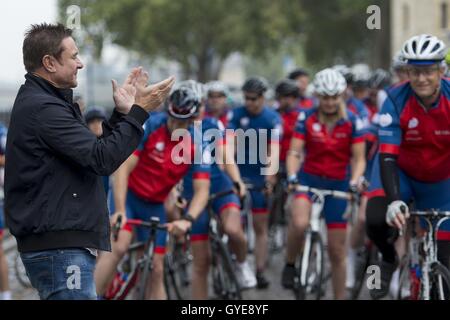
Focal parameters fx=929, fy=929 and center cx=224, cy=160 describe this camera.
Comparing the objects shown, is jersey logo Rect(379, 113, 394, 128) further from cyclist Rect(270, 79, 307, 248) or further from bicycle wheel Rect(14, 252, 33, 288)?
cyclist Rect(270, 79, 307, 248)

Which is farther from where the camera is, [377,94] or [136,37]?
[136,37]

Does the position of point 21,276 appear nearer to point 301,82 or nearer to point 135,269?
point 135,269

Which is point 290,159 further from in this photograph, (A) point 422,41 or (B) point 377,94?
(B) point 377,94

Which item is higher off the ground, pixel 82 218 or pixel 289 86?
pixel 289 86

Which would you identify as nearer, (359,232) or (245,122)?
(359,232)

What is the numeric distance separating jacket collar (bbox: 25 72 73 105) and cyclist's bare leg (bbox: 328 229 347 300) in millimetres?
4126

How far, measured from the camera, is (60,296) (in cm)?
445

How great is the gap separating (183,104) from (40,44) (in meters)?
2.77

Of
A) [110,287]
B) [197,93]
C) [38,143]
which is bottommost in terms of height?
[110,287]

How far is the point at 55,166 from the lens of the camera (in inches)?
171

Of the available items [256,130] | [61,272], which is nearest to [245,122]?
[256,130]

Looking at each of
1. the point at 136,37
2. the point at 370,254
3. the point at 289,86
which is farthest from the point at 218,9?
the point at 370,254

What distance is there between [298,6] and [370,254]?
34.1 metres

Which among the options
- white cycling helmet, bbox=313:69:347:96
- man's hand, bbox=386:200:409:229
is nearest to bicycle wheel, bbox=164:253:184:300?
white cycling helmet, bbox=313:69:347:96
